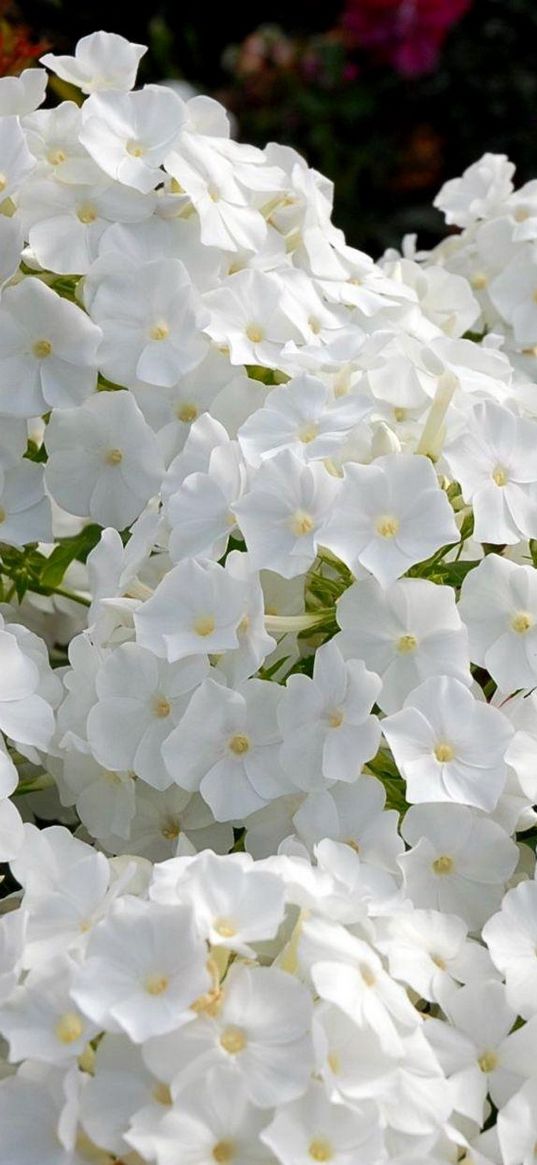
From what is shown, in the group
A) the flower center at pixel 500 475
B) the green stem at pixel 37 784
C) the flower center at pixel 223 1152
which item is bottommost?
the green stem at pixel 37 784

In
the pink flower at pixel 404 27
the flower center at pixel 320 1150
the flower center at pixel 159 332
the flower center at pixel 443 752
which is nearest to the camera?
the flower center at pixel 320 1150

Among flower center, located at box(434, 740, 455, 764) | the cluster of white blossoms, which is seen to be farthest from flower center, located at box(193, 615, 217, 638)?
flower center, located at box(434, 740, 455, 764)

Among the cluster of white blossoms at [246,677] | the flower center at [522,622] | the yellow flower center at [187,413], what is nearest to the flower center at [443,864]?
the cluster of white blossoms at [246,677]

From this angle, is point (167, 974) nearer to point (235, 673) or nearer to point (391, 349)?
point (235, 673)

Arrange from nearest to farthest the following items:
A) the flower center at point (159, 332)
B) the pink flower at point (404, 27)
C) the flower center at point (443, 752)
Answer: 1. the flower center at point (443, 752)
2. the flower center at point (159, 332)
3. the pink flower at point (404, 27)

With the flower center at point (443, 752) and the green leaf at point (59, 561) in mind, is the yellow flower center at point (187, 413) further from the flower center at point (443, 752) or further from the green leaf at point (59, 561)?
the flower center at point (443, 752)

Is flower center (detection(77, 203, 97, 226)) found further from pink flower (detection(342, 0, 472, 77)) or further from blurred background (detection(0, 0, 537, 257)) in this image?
pink flower (detection(342, 0, 472, 77))

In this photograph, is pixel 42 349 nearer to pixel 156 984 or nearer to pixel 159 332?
pixel 159 332

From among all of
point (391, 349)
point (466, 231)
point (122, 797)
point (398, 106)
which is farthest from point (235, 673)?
point (398, 106)
